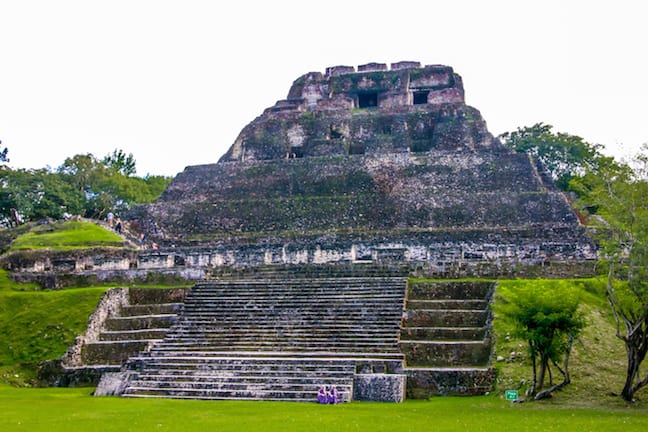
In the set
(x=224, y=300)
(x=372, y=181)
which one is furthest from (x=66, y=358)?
(x=372, y=181)

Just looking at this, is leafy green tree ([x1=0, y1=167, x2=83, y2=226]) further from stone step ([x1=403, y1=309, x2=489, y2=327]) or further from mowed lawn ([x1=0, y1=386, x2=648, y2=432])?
stone step ([x1=403, y1=309, x2=489, y2=327])

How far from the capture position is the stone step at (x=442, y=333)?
1420cm

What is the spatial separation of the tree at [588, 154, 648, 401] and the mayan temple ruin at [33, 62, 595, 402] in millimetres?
2539

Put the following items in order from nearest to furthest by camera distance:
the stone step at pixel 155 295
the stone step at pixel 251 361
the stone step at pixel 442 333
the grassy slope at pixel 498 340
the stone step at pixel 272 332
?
the grassy slope at pixel 498 340
the stone step at pixel 251 361
the stone step at pixel 442 333
the stone step at pixel 272 332
the stone step at pixel 155 295

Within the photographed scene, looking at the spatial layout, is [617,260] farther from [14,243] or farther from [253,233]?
[14,243]

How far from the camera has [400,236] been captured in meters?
19.8

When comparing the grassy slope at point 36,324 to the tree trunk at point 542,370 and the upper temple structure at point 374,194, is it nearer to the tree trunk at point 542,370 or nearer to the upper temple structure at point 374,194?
the upper temple structure at point 374,194

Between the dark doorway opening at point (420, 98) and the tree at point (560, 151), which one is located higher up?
the dark doorway opening at point (420, 98)

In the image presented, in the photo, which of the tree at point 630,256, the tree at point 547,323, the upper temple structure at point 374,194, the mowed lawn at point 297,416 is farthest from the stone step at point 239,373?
the upper temple structure at point 374,194

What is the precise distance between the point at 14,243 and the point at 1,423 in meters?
13.9

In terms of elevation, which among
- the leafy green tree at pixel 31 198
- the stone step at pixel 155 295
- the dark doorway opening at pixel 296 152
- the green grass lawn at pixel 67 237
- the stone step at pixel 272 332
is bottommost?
the stone step at pixel 272 332

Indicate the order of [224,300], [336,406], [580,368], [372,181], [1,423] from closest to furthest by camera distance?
[1,423], [336,406], [580,368], [224,300], [372,181]

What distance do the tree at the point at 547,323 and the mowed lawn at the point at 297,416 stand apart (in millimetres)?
918

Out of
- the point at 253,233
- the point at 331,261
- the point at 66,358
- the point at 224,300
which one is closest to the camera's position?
the point at 66,358
